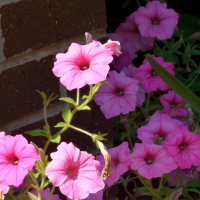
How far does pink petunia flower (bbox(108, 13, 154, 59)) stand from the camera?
5.55 feet

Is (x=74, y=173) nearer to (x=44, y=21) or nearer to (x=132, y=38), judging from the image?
(x=44, y=21)

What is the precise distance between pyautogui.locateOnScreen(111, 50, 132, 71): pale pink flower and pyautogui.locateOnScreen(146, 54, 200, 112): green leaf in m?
0.61

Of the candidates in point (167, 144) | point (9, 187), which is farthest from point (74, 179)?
point (167, 144)

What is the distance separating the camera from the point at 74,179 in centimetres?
98

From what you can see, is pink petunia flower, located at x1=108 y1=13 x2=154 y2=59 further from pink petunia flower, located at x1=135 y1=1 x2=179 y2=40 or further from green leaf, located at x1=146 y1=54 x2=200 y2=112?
green leaf, located at x1=146 y1=54 x2=200 y2=112

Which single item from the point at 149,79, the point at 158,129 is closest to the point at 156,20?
the point at 149,79

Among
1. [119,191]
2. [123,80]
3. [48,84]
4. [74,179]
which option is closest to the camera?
[74,179]

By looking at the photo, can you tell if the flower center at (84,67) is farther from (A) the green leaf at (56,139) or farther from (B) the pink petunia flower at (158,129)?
(B) the pink petunia flower at (158,129)

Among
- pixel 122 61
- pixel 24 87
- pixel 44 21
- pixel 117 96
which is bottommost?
pixel 122 61

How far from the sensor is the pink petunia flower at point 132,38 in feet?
5.55

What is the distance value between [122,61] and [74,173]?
2.35 ft

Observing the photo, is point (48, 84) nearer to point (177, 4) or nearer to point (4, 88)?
point (4, 88)

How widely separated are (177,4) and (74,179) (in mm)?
1171

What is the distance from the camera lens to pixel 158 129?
1257mm
